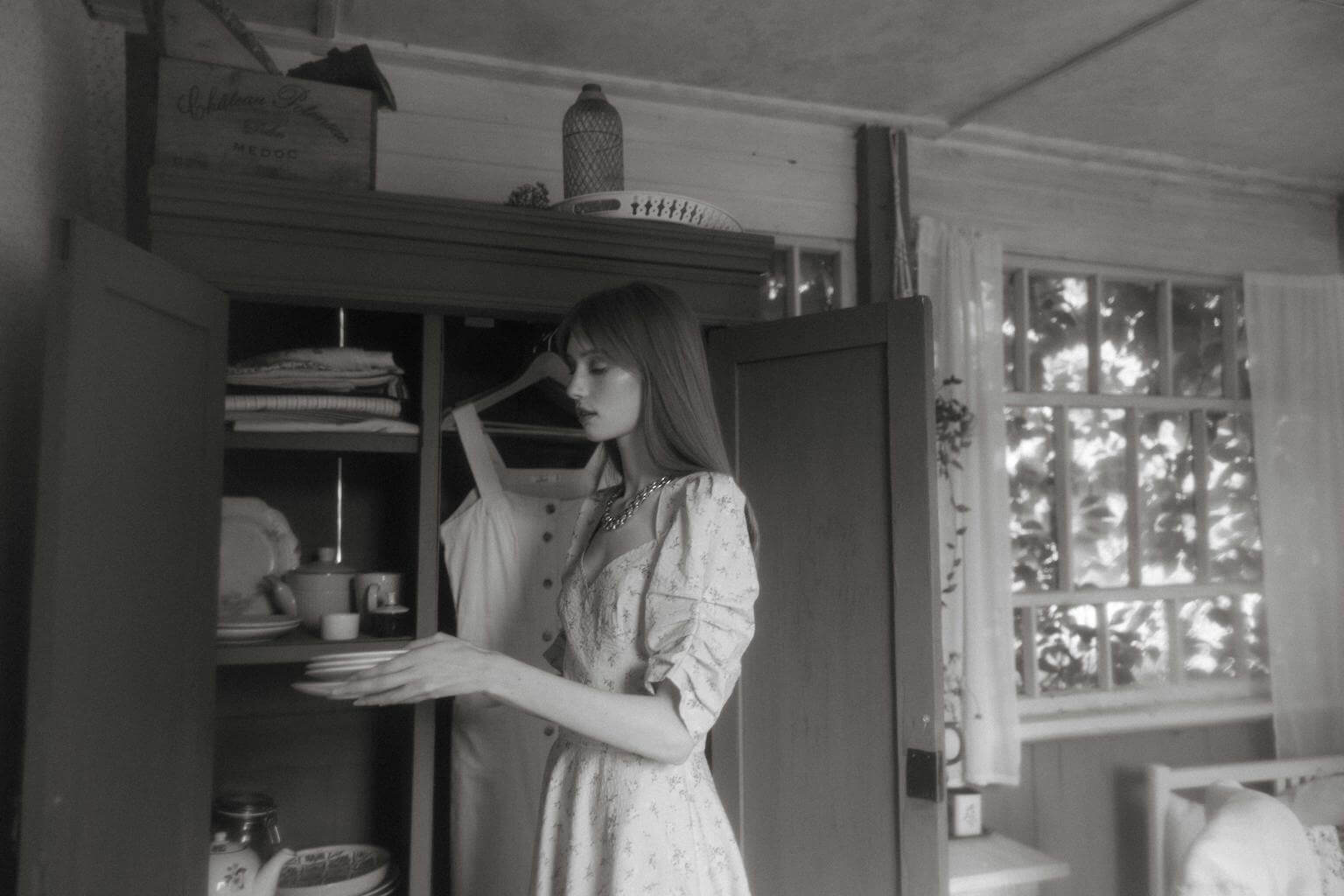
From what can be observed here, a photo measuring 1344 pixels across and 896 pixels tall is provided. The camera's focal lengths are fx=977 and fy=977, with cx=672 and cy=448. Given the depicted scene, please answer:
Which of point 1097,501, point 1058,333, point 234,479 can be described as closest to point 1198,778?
point 1097,501

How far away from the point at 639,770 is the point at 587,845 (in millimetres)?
153

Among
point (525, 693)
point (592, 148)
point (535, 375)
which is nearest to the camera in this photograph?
point (525, 693)

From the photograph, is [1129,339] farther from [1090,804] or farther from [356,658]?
[356,658]

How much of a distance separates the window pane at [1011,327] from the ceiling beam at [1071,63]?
1.91 ft

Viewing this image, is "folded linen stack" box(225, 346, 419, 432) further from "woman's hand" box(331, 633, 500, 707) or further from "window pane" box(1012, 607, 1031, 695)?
"window pane" box(1012, 607, 1031, 695)

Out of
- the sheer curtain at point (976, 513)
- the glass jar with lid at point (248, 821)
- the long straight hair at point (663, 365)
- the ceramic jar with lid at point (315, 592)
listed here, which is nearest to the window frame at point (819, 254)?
the sheer curtain at point (976, 513)

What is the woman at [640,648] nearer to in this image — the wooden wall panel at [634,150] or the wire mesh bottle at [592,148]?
the wire mesh bottle at [592,148]

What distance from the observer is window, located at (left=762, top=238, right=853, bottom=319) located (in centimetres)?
300

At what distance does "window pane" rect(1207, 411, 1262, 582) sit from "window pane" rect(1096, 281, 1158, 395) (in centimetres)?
32

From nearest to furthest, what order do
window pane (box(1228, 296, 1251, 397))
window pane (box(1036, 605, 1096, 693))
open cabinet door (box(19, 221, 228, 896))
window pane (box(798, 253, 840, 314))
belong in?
open cabinet door (box(19, 221, 228, 896))
window pane (box(798, 253, 840, 314))
window pane (box(1036, 605, 1096, 693))
window pane (box(1228, 296, 1251, 397))

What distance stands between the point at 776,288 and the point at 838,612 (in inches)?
54.3

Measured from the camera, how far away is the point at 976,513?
301 centimetres

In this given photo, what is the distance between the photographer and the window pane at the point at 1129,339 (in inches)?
140

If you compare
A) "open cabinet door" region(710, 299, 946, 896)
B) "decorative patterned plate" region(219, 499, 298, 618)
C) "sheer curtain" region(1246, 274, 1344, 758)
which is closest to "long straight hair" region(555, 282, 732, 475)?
"open cabinet door" region(710, 299, 946, 896)
